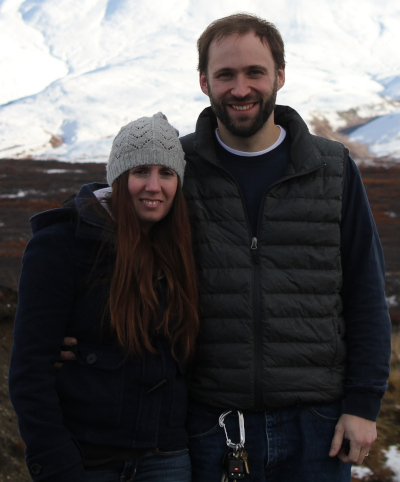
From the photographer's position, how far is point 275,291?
1775mm

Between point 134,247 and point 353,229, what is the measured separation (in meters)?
0.71

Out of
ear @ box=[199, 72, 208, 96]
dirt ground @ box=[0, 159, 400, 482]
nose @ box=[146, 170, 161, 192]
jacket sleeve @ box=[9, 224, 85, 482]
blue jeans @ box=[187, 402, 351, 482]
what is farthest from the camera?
dirt ground @ box=[0, 159, 400, 482]

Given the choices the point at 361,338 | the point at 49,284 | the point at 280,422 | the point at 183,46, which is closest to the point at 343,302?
the point at 361,338

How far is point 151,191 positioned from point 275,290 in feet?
1.55

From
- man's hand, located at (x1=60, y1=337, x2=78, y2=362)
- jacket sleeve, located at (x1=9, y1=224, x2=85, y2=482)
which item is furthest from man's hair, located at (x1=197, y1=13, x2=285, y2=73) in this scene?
man's hand, located at (x1=60, y1=337, x2=78, y2=362)

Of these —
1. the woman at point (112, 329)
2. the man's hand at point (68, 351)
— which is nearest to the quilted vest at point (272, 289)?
the woman at point (112, 329)

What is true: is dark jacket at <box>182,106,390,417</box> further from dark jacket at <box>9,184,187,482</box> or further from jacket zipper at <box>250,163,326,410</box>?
dark jacket at <box>9,184,187,482</box>

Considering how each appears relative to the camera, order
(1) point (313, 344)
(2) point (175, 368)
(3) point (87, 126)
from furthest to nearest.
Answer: (3) point (87, 126)
(1) point (313, 344)
(2) point (175, 368)

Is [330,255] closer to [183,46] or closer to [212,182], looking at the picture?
[212,182]

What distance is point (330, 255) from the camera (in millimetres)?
1838

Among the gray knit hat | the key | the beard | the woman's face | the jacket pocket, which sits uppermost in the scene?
the beard

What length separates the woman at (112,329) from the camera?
155 cm

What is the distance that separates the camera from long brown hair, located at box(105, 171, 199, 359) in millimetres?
1613

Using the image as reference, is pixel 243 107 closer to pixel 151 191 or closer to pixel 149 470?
pixel 151 191
